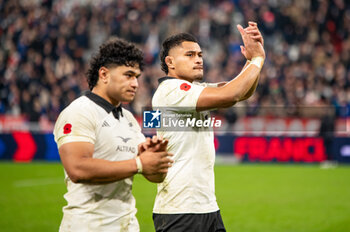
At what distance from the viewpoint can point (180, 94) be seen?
4.07m

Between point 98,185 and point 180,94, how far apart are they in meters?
1.05

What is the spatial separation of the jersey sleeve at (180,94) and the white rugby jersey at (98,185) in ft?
2.08

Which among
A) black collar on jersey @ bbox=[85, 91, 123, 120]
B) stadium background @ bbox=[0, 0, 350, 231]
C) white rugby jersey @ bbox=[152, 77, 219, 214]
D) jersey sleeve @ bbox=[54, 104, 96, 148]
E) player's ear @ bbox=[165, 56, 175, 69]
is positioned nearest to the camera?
jersey sleeve @ bbox=[54, 104, 96, 148]

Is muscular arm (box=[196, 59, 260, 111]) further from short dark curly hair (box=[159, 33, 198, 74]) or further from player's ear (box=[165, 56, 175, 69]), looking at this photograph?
short dark curly hair (box=[159, 33, 198, 74])

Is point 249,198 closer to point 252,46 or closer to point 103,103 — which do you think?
point 252,46

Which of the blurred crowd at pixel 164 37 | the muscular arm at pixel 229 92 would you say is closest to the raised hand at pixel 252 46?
the muscular arm at pixel 229 92

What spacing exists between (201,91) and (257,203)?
7333mm

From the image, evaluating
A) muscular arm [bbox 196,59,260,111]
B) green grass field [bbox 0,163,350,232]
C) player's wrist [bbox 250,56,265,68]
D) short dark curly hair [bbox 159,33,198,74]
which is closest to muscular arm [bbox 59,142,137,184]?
muscular arm [bbox 196,59,260,111]

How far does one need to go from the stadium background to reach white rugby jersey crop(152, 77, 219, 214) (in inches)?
242

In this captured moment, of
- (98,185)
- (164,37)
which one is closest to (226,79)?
(164,37)

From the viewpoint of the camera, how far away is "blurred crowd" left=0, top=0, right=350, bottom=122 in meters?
18.7

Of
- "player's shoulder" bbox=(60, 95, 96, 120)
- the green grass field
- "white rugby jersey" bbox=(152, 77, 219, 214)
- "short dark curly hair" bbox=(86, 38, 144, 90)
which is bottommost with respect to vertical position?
the green grass field

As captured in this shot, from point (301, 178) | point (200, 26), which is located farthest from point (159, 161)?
point (200, 26)

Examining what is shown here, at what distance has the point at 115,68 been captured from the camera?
3566mm
